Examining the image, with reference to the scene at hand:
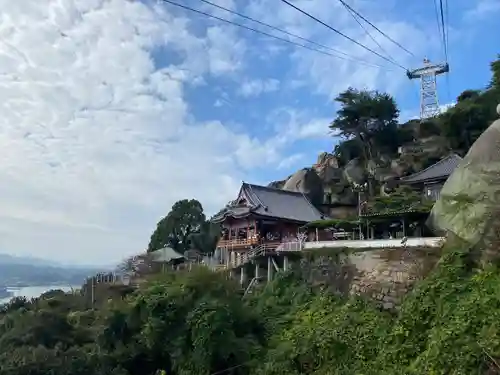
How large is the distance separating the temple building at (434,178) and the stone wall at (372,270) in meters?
9.10

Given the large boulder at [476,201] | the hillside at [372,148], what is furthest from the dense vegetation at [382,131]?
the large boulder at [476,201]

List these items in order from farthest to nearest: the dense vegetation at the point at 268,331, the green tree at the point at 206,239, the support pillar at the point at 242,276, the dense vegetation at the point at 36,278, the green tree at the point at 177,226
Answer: the dense vegetation at the point at 36,278 → the green tree at the point at 177,226 → the green tree at the point at 206,239 → the support pillar at the point at 242,276 → the dense vegetation at the point at 268,331

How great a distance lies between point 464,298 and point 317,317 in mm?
4651

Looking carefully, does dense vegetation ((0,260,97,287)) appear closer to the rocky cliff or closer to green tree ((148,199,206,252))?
green tree ((148,199,206,252))

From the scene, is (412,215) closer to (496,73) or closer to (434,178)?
(434,178)

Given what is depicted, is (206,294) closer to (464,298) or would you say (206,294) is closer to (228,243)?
(464,298)

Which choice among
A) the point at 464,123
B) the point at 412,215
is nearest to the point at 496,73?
the point at 464,123

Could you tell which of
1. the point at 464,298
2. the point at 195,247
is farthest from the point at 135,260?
the point at 464,298

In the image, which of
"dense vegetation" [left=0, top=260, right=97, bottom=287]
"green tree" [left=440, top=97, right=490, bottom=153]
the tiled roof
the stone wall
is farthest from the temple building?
"dense vegetation" [left=0, top=260, right=97, bottom=287]

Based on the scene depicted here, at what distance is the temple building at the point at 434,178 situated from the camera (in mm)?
23297

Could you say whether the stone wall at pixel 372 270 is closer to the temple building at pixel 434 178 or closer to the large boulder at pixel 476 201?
the large boulder at pixel 476 201

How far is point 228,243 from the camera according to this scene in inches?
1125

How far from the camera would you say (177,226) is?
139ft

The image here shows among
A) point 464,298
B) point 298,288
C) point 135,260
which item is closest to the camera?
point 464,298
